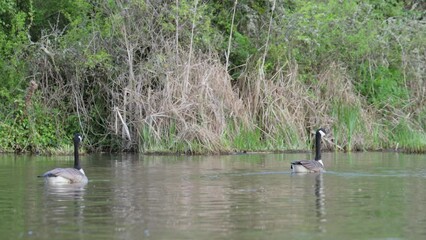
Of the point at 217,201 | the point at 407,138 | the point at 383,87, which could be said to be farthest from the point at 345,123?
the point at 217,201

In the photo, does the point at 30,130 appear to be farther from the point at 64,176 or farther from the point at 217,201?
the point at 217,201

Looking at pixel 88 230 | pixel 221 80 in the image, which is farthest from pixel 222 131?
pixel 88 230

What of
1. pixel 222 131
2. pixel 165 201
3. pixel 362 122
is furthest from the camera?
pixel 362 122

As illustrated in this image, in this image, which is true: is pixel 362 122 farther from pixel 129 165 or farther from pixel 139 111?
pixel 129 165

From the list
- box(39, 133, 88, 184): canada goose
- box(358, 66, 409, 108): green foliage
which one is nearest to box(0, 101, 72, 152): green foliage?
box(358, 66, 409, 108): green foliage

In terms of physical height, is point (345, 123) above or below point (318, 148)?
above

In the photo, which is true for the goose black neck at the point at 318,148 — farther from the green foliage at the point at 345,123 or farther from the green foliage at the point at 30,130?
the green foliage at the point at 30,130

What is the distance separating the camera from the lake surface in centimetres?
1269

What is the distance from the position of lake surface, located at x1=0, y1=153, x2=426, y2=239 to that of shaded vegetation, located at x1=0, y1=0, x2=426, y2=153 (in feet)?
15.0

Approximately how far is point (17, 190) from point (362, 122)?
1565cm

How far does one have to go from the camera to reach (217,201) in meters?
16.2

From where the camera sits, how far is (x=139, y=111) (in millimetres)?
29734

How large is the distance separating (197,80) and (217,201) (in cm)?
1425

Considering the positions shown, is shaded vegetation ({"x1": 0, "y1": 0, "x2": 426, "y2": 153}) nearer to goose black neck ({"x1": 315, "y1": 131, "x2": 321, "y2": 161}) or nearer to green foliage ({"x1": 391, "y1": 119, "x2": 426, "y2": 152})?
green foliage ({"x1": 391, "y1": 119, "x2": 426, "y2": 152})
